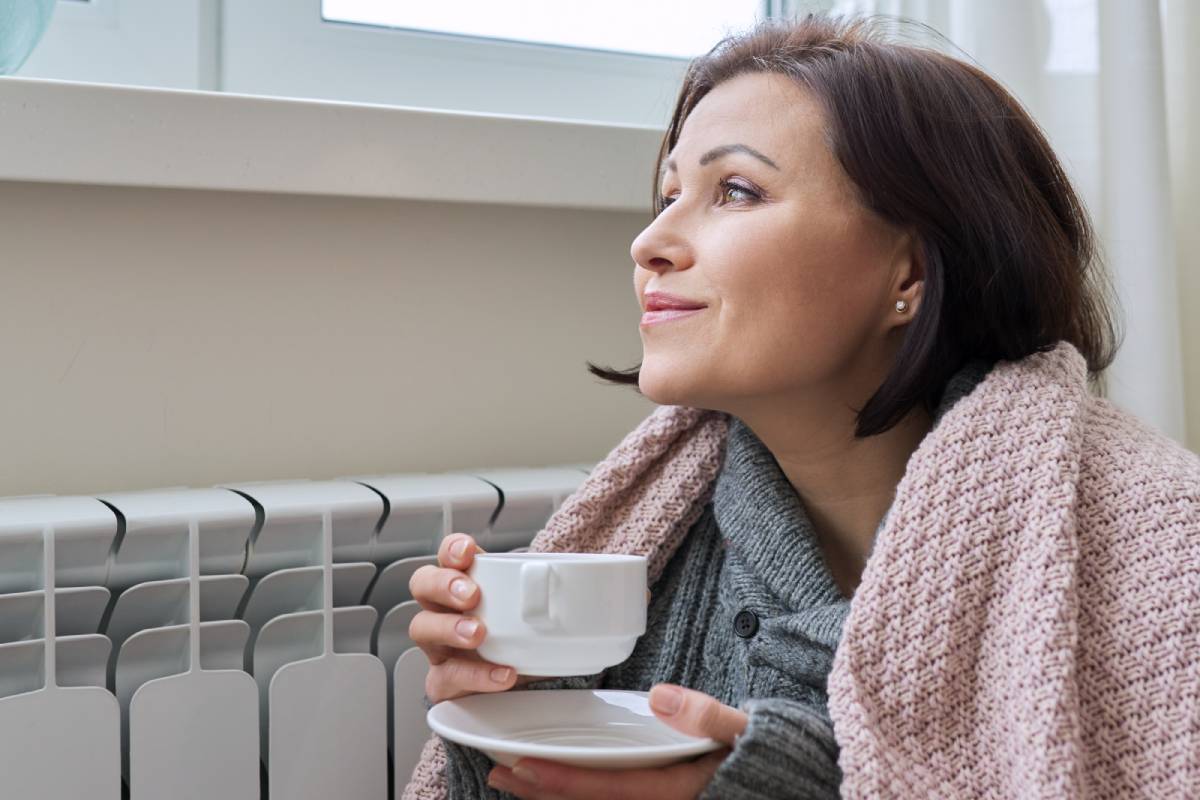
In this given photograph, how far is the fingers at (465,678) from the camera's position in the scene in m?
0.80

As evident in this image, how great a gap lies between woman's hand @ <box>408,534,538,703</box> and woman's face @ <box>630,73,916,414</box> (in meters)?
0.19

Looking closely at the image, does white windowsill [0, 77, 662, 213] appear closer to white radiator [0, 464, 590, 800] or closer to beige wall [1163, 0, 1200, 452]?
white radiator [0, 464, 590, 800]

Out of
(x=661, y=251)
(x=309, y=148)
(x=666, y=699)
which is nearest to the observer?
(x=666, y=699)

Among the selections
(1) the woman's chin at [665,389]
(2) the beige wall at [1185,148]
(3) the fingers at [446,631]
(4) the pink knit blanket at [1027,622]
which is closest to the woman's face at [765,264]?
(1) the woman's chin at [665,389]

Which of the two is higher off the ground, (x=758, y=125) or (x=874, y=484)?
(x=758, y=125)

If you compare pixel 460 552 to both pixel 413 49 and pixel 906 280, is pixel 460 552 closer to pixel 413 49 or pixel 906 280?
pixel 906 280

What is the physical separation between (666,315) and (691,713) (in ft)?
1.03

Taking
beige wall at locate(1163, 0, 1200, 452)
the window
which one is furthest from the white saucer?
beige wall at locate(1163, 0, 1200, 452)

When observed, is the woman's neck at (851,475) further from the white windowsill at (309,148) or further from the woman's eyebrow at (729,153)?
the white windowsill at (309,148)

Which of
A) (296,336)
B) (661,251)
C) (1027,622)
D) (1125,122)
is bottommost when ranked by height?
(1027,622)

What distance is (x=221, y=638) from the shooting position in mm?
953

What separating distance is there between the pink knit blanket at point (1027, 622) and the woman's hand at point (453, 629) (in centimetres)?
23

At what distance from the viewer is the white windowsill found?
1.01 metres

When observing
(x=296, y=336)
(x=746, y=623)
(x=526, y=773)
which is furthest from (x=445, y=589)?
(x=296, y=336)
